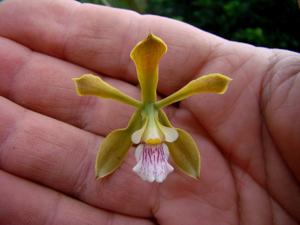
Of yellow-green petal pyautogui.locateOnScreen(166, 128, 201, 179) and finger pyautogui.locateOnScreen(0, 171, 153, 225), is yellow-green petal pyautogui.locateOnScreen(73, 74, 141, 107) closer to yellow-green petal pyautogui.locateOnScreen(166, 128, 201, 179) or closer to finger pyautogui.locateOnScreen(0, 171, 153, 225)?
yellow-green petal pyautogui.locateOnScreen(166, 128, 201, 179)

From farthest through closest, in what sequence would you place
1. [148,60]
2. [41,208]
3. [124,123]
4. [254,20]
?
1. [254,20]
2. [124,123]
3. [41,208]
4. [148,60]

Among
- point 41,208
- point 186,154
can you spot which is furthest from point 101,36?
point 41,208

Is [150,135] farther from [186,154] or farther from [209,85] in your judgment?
[209,85]

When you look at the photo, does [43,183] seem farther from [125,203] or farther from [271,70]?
[271,70]

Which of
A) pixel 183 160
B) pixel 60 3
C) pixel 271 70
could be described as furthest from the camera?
pixel 60 3

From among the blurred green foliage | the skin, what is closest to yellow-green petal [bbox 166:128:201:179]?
the skin

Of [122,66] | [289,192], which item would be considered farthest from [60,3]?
[289,192]
